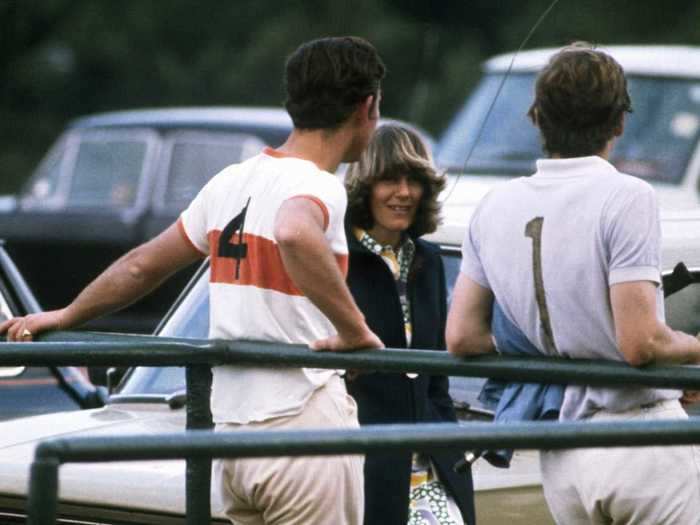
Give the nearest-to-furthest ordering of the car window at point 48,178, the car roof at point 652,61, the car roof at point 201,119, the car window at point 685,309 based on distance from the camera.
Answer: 1. the car window at point 685,309
2. the car roof at point 652,61
3. the car roof at point 201,119
4. the car window at point 48,178

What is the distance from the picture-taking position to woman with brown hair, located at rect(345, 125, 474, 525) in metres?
4.86

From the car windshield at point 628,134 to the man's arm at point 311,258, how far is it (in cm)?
627

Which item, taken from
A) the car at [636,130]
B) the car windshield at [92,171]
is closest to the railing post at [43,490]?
the car at [636,130]

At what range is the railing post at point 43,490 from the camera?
332 centimetres

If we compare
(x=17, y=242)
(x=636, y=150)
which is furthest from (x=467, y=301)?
(x=17, y=242)

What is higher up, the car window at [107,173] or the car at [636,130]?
the car at [636,130]

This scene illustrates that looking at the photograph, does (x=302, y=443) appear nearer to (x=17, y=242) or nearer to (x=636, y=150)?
(x=636, y=150)

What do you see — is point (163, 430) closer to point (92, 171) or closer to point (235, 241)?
point (235, 241)

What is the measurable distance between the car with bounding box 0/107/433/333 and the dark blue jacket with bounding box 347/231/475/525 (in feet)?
28.0

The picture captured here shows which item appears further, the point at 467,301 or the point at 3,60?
the point at 3,60

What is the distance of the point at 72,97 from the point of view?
104 ft

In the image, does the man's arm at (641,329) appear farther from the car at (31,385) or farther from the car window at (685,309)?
the car at (31,385)

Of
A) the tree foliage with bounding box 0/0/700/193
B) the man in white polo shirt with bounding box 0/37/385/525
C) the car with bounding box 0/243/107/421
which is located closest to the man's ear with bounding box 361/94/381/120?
the man in white polo shirt with bounding box 0/37/385/525

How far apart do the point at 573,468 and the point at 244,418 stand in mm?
746
